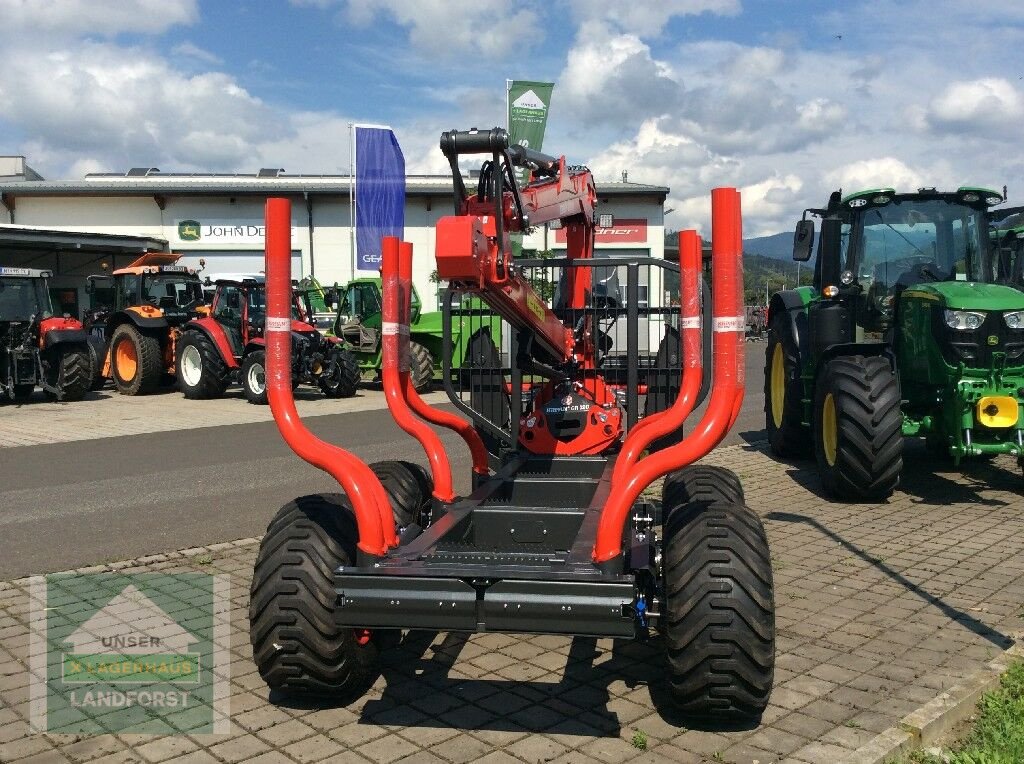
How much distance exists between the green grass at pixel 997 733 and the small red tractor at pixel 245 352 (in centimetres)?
1331

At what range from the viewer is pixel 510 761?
11.9 ft

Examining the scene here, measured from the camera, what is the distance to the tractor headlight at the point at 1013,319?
791 centimetres

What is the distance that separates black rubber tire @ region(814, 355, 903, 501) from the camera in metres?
7.73

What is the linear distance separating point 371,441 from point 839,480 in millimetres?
5926

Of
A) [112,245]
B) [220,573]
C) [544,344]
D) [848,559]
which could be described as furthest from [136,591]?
[112,245]

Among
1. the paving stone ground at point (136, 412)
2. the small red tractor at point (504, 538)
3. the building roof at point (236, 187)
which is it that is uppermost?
the building roof at point (236, 187)

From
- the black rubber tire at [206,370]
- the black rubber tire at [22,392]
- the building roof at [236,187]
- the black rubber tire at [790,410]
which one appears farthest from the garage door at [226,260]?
the black rubber tire at [790,410]

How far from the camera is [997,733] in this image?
12.2 feet

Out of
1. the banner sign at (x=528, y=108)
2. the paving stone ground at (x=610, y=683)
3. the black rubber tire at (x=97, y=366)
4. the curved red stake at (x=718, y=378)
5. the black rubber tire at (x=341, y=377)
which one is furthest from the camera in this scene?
the banner sign at (x=528, y=108)

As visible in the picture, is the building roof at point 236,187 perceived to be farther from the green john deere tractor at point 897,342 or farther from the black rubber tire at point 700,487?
the black rubber tire at point 700,487

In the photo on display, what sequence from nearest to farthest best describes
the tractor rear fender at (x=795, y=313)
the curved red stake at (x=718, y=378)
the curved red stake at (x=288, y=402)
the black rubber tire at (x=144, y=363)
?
the curved red stake at (x=718, y=378), the curved red stake at (x=288, y=402), the tractor rear fender at (x=795, y=313), the black rubber tire at (x=144, y=363)

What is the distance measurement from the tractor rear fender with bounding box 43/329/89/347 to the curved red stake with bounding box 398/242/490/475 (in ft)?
42.8

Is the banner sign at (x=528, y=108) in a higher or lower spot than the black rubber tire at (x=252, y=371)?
higher

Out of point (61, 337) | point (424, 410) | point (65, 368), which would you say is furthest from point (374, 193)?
point (424, 410)
